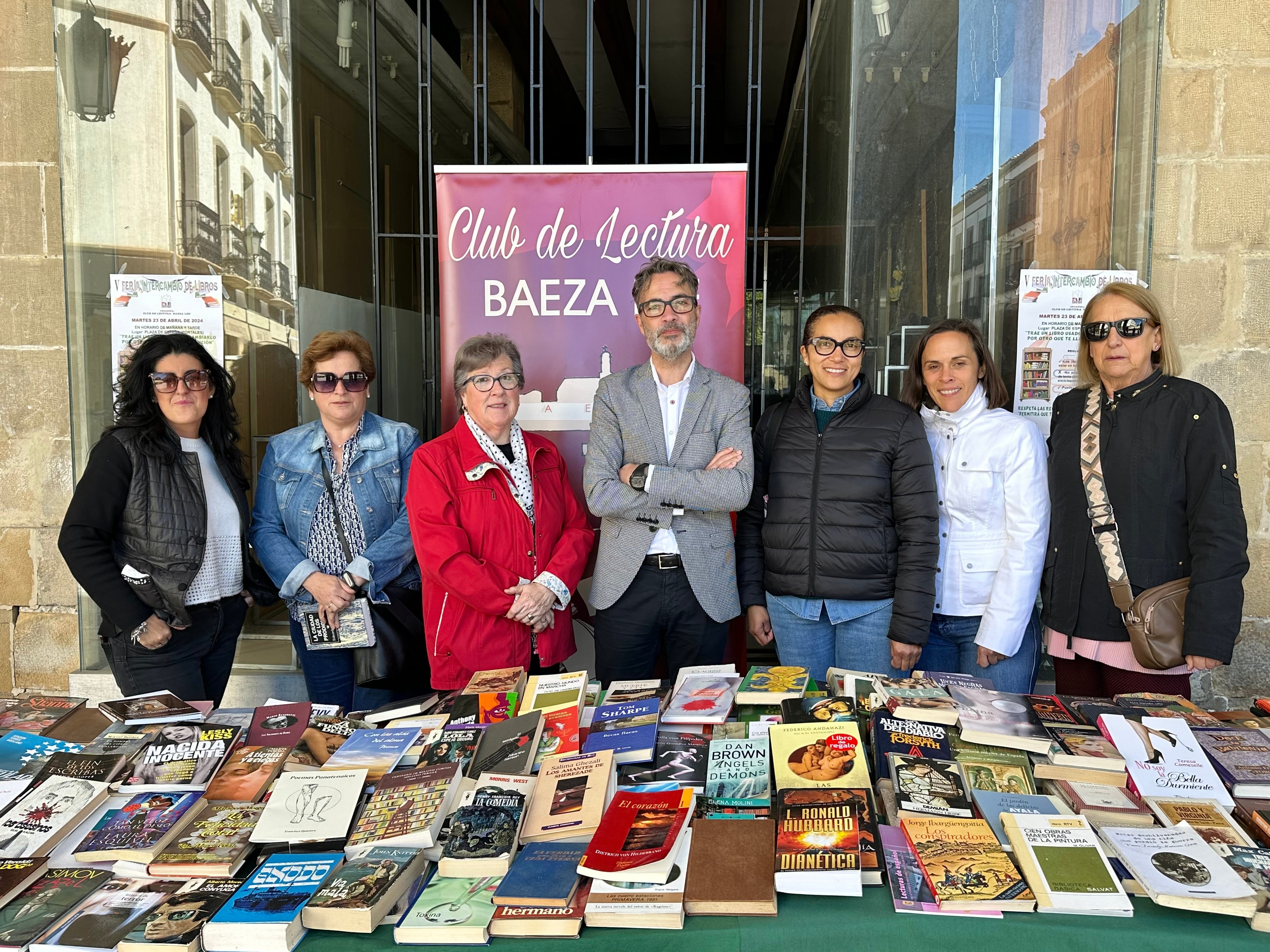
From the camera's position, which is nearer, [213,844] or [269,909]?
[269,909]

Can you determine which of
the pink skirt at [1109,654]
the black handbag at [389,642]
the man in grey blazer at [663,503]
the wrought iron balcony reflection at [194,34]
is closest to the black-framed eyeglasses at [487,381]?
the man in grey blazer at [663,503]

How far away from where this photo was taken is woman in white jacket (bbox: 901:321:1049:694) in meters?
2.55

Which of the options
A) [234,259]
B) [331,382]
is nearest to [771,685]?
[331,382]

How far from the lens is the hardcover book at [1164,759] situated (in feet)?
5.20

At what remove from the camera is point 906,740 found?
1.71 metres

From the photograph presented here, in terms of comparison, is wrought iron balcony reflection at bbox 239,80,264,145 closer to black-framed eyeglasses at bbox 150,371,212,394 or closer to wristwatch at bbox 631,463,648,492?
black-framed eyeglasses at bbox 150,371,212,394

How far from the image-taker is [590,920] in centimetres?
130

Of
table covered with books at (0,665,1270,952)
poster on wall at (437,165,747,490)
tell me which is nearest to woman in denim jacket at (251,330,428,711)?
poster on wall at (437,165,747,490)

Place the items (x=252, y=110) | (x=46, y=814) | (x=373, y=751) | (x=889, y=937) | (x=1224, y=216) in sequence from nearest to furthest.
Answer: (x=889, y=937), (x=46, y=814), (x=373, y=751), (x=1224, y=216), (x=252, y=110)

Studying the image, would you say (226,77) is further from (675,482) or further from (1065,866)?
(1065,866)

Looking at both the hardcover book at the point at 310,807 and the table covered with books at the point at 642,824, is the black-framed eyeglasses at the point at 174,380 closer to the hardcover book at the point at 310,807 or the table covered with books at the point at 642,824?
the table covered with books at the point at 642,824

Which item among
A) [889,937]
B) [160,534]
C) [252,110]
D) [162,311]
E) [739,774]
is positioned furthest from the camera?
[252,110]

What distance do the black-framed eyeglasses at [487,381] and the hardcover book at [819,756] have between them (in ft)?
5.00

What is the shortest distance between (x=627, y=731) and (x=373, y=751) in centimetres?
51
